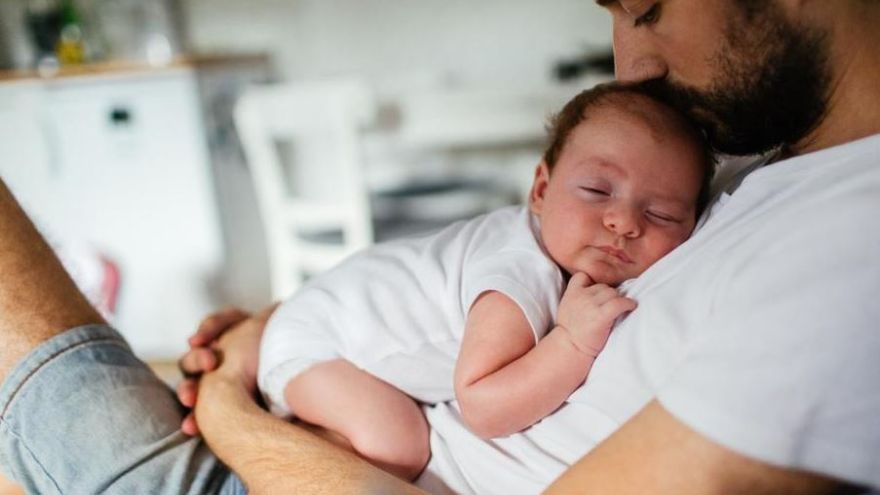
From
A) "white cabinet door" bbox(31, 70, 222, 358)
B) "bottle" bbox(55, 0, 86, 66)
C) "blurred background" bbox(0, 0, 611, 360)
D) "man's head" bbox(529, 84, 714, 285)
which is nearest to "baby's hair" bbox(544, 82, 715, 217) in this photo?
"man's head" bbox(529, 84, 714, 285)

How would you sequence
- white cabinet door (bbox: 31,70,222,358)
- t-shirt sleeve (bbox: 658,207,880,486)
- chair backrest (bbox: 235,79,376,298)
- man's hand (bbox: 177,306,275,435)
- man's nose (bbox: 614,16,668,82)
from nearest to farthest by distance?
t-shirt sleeve (bbox: 658,207,880,486)
man's nose (bbox: 614,16,668,82)
man's hand (bbox: 177,306,275,435)
chair backrest (bbox: 235,79,376,298)
white cabinet door (bbox: 31,70,222,358)

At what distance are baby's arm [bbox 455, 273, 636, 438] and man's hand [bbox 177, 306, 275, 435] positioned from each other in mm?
439

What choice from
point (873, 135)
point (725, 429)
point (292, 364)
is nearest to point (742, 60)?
point (873, 135)

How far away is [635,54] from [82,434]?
0.78 m

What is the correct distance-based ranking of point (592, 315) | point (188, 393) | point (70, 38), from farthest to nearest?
1. point (70, 38)
2. point (188, 393)
3. point (592, 315)

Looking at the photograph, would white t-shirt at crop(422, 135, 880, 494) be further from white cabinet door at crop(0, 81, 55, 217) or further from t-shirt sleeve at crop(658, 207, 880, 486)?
white cabinet door at crop(0, 81, 55, 217)

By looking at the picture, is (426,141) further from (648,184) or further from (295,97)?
(648,184)

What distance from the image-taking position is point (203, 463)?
95 centimetres

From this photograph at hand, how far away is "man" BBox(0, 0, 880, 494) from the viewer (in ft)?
1.79

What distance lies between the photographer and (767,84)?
0.77 meters

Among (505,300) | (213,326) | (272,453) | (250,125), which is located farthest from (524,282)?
(250,125)

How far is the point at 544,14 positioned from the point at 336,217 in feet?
5.99

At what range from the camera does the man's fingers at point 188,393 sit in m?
1.05

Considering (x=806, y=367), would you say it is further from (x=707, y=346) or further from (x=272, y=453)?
(x=272, y=453)
